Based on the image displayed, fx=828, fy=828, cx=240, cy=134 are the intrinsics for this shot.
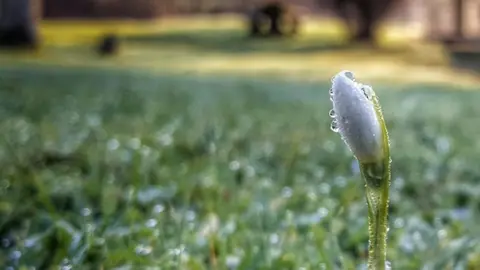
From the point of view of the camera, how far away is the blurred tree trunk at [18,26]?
299 cm

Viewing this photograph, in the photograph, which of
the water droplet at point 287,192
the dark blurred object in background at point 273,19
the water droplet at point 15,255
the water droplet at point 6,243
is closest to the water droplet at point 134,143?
the water droplet at point 287,192

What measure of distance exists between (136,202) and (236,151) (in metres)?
0.57

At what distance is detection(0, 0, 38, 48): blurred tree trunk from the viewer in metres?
2.99

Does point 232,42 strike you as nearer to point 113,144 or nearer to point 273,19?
point 273,19

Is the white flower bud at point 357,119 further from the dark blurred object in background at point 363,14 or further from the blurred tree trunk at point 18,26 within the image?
the dark blurred object in background at point 363,14

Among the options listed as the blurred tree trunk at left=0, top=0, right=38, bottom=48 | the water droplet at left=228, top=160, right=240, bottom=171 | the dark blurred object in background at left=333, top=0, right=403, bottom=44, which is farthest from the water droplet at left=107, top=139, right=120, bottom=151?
the dark blurred object in background at left=333, top=0, right=403, bottom=44

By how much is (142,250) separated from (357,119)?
0.40m

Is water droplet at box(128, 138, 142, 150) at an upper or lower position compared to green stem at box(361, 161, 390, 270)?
lower

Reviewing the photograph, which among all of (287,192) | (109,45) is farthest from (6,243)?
(109,45)

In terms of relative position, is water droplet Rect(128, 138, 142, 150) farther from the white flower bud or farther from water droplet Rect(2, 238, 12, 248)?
the white flower bud

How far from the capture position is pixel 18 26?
9.64ft

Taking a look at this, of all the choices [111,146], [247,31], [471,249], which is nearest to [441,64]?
[247,31]

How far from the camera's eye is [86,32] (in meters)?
3.25

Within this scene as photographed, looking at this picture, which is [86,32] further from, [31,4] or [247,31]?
[247,31]
